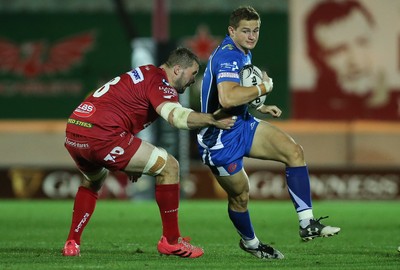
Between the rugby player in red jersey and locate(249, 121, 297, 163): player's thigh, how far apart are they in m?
Result: 0.33

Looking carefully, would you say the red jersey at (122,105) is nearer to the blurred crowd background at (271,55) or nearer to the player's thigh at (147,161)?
the player's thigh at (147,161)

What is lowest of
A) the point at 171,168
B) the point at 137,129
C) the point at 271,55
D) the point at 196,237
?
the point at 196,237

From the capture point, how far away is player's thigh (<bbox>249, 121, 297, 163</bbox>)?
8.52 meters

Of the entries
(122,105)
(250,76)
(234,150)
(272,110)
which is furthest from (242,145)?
(122,105)

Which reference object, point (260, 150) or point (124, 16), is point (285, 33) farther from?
point (260, 150)

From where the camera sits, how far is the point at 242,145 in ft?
28.4

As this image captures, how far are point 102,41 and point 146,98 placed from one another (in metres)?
13.0

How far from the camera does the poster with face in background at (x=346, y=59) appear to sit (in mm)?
21156

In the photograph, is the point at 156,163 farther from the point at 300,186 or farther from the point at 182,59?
the point at 300,186

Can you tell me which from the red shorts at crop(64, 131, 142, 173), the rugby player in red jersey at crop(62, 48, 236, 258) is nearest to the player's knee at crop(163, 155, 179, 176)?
the rugby player in red jersey at crop(62, 48, 236, 258)

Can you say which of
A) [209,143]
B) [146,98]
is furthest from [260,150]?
[146,98]

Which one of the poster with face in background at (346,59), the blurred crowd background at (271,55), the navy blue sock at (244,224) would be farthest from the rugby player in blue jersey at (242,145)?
the poster with face in background at (346,59)

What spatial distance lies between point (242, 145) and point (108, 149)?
3.61 ft

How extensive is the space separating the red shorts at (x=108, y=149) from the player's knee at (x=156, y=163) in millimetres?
159
